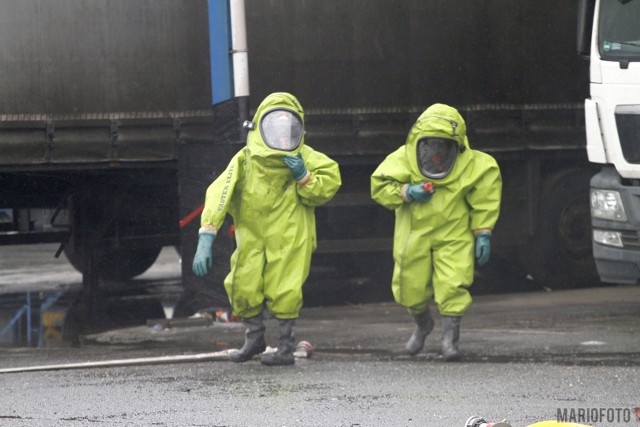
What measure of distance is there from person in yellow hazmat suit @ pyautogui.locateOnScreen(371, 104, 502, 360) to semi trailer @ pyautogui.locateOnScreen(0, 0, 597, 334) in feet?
8.08

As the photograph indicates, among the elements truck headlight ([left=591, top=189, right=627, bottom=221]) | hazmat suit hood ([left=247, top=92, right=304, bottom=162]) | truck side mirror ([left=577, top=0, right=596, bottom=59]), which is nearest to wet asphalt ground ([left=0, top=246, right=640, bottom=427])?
truck headlight ([left=591, top=189, right=627, bottom=221])

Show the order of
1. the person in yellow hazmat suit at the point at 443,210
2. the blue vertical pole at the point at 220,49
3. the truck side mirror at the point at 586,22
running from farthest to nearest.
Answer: the blue vertical pole at the point at 220,49 → the truck side mirror at the point at 586,22 → the person in yellow hazmat suit at the point at 443,210

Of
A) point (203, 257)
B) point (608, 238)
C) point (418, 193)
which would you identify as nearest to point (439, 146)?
point (418, 193)

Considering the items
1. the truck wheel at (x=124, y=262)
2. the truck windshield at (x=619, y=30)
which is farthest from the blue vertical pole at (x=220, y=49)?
the truck wheel at (x=124, y=262)

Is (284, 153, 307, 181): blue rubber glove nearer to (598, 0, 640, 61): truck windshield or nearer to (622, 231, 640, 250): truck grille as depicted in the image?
(622, 231, 640, 250): truck grille

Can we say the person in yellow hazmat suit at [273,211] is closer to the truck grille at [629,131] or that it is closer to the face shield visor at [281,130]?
the face shield visor at [281,130]

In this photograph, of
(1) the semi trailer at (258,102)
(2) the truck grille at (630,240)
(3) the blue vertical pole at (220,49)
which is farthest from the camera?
(1) the semi trailer at (258,102)

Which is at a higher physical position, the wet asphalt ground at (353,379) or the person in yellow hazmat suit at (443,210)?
the person in yellow hazmat suit at (443,210)

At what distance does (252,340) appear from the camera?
8.79m

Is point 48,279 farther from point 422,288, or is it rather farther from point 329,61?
point 422,288

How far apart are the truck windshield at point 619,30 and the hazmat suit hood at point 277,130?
238 centimetres

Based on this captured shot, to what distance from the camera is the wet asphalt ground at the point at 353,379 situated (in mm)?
6887

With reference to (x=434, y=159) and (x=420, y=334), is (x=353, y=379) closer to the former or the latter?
(x=420, y=334)

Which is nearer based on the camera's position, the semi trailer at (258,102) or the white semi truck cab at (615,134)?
the white semi truck cab at (615,134)
